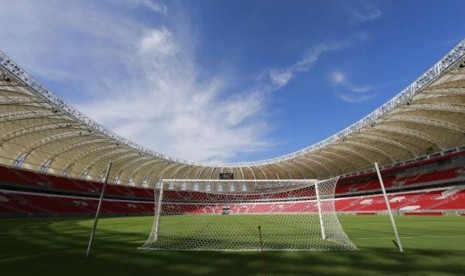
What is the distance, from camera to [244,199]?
54719 millimetres

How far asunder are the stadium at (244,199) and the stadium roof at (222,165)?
173 millimetres

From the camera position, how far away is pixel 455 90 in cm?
2700

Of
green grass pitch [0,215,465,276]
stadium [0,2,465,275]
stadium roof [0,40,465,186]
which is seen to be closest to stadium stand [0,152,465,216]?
stadium [0,2,465,275]

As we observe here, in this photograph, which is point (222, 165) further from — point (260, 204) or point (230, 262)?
point (230, 262)

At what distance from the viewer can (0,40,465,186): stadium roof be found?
26234mm

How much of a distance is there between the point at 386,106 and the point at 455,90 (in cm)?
630

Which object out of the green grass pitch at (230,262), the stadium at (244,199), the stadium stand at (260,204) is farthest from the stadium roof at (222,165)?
the green grass pitch at (230,262)

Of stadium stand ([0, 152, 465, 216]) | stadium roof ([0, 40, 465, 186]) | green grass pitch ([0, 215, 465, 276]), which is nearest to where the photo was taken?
green grass pitch ([0, 215, 465, 276])

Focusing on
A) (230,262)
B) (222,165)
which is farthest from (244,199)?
(230,262)

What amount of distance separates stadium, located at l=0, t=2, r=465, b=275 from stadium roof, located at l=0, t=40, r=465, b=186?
173 mm

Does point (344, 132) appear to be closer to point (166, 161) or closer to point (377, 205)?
point (377, 205)

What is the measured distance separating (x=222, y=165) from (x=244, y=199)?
51.9ft

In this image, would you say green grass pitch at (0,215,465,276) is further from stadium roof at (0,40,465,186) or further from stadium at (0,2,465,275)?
stadium roof at (0,40,465,186)

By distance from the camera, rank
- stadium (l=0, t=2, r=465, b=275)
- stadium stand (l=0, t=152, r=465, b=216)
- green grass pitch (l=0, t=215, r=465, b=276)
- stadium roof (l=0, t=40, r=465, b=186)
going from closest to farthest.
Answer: green grass pitch (l=0, t=215, r=465, b=276) → stadium (l=0, t=2, r=465, b=275) → stadium roof (l=0, t=40, r=465, b=186) → stadium stand (l=0, t=152, r=465, b=216)
